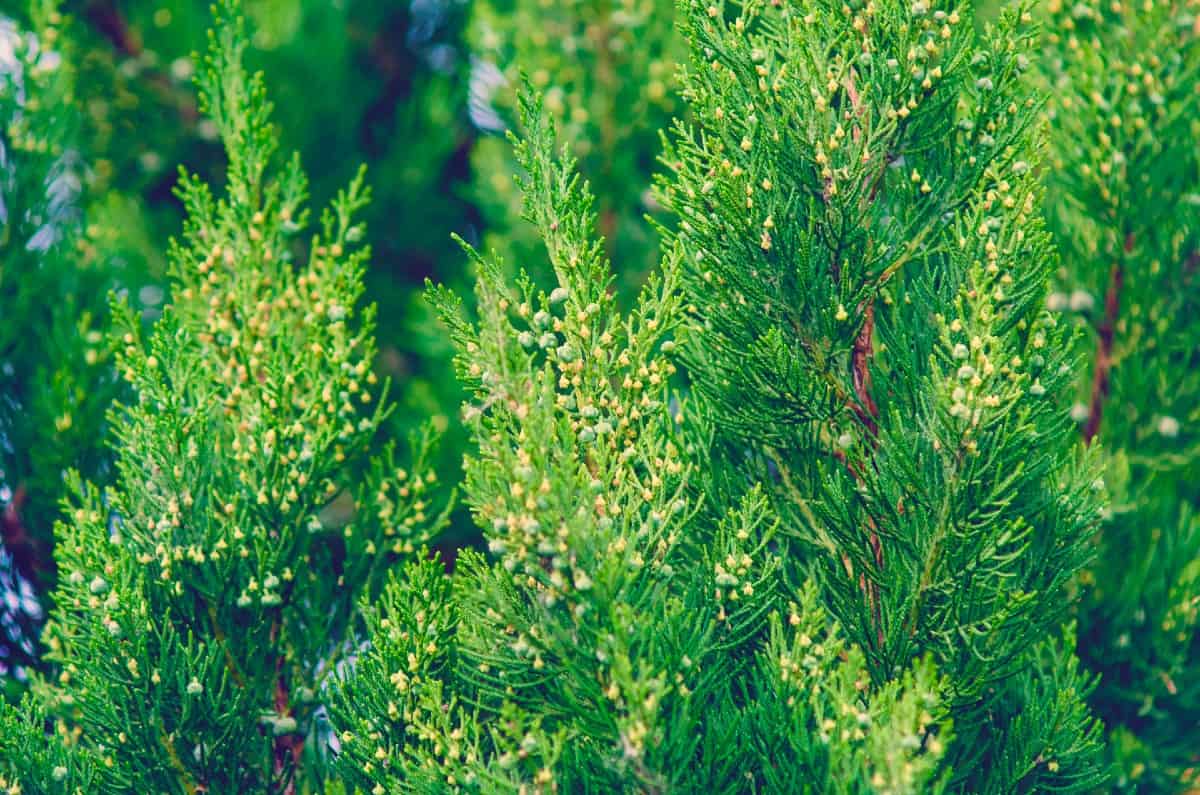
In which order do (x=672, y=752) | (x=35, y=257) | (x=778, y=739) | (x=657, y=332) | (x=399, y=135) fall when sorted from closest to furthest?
1. (x=672, y=752)
2. (x=778, y=739)
3. (x=657, y=332)
4. (x=35, y=257)
5. (x=399, y=135)

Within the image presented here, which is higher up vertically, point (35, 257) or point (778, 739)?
point (35, 257)

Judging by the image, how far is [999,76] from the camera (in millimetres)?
3465

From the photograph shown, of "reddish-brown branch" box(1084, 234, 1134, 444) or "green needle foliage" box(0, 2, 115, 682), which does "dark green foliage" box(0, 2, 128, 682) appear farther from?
"reddish-brown branch" box(1084, 234, 1134, 444)

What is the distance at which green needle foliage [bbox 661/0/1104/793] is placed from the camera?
3.22 m

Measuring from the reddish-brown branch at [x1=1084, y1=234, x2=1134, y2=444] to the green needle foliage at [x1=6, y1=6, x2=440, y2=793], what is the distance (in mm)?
2693

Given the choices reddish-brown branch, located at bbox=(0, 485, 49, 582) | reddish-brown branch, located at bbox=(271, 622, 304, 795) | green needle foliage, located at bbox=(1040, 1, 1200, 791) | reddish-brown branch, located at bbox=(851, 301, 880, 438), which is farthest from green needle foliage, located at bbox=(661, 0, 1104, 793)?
reddish-brown branch, located at bbox=(0, 485, 49, 582)

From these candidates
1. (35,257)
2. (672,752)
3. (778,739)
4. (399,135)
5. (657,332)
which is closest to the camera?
(672,752)

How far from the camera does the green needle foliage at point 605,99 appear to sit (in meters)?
5.82

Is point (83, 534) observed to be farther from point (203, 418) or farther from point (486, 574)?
point (486, 574)

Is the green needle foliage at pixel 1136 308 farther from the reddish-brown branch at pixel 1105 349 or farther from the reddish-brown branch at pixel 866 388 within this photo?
the reddish-brown branch at pixel 866 388

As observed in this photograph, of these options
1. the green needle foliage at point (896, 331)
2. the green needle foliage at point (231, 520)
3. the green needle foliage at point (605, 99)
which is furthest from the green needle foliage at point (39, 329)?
the green needle foliage at point (896, 331)

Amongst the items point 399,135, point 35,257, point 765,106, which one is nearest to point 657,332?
point 765,106

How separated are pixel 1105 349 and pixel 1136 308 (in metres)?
0.20

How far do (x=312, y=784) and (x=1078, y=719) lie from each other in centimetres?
230
